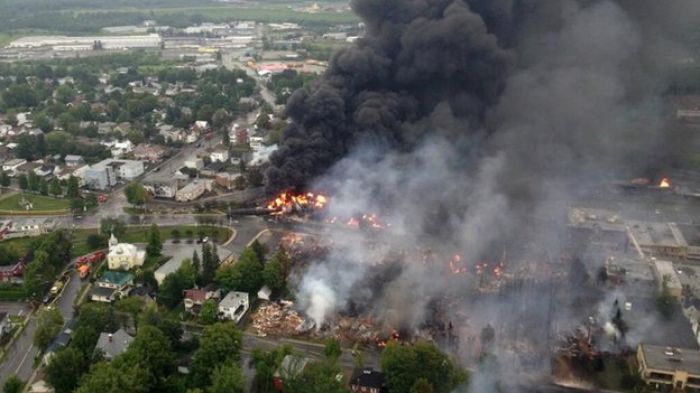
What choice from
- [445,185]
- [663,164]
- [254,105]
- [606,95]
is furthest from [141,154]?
[663,164]

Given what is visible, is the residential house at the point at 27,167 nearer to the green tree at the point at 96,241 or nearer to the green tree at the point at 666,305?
the green tree at the point at 96,241

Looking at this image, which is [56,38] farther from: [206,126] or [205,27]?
[206,126]

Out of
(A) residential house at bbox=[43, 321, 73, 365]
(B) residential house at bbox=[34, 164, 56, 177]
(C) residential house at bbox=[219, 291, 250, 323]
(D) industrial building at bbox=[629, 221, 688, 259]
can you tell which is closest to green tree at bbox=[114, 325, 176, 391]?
(A) residential house at bbox=[43, 321, 73, 365]

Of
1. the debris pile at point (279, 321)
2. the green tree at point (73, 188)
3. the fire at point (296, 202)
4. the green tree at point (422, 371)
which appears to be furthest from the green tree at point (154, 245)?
the green tree at point (422, 371)

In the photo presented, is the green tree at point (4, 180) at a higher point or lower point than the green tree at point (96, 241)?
higher

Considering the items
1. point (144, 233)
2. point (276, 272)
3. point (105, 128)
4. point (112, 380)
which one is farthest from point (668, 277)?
point (105, 128)

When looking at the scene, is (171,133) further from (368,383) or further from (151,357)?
(368,383)
